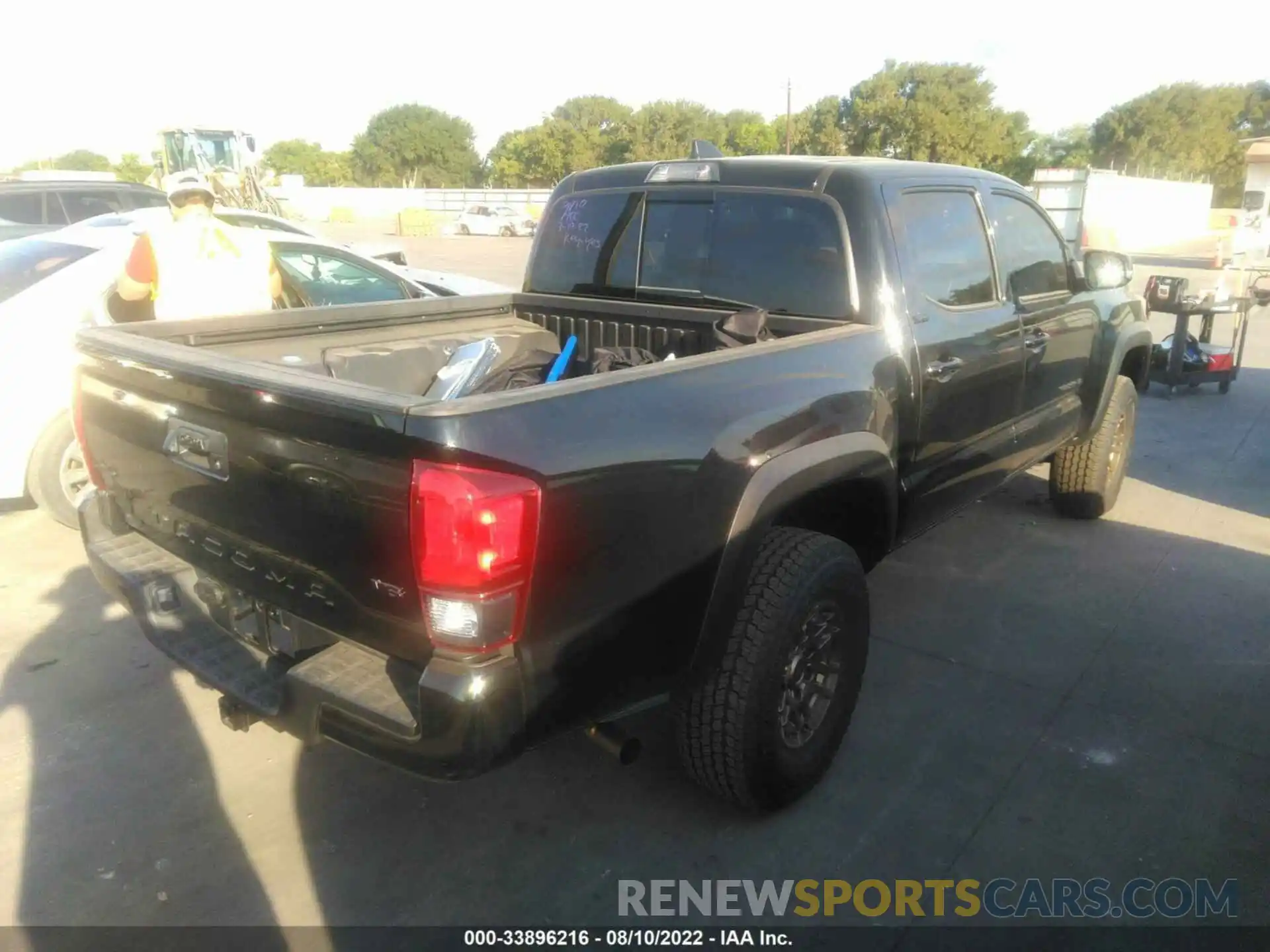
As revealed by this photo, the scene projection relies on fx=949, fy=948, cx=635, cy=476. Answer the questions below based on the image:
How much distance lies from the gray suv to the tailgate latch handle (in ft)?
30.6

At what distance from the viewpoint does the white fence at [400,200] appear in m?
49.0

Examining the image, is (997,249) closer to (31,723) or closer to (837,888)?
(837,888)

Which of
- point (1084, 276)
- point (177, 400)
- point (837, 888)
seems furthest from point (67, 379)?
point (1084, 276)

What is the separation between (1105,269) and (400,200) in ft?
179

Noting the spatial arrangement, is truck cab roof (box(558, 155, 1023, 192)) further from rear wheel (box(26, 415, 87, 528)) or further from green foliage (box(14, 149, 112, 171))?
green foliage (box(14, 149, 112, 171))

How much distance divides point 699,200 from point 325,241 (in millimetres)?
3610

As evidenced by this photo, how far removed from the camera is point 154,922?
2.50 meters

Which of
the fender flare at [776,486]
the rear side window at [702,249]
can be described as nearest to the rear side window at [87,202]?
the rear side window at [702,249]

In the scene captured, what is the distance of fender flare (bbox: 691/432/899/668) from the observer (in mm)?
2492

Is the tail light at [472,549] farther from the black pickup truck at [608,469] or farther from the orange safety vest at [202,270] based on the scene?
the orange safety vest at [202,270]

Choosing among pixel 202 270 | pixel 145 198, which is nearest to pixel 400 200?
pixel 145 198

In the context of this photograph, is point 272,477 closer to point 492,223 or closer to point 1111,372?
point 1111,372

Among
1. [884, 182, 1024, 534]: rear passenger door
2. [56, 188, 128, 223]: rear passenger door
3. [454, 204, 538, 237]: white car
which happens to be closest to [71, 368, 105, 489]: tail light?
[884, 182, 1024, 534]: rear passenger door

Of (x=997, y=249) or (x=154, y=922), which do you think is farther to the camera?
(x=997, y=249)
